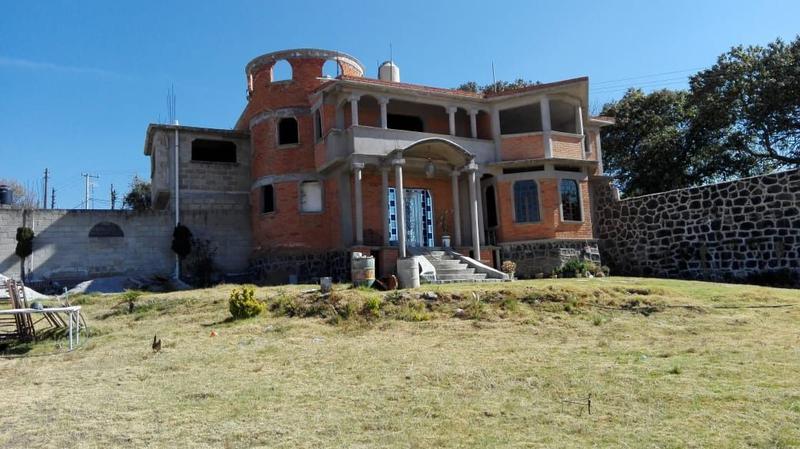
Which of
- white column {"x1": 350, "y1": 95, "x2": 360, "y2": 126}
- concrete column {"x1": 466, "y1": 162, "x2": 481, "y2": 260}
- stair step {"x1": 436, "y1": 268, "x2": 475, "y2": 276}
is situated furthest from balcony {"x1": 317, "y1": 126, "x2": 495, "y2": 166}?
stair step {"x1": 436, "y1": 268, "x2": 475, "y2": 276}

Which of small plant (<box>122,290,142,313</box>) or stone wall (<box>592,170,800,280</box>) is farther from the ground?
stone wall (<box>592,170,800,280</box>)

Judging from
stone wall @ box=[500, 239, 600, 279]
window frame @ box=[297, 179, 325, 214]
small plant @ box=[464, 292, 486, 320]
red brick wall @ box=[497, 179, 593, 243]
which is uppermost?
window frame @ box=[297, 179, 325, 214]

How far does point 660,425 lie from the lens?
17.7 ft

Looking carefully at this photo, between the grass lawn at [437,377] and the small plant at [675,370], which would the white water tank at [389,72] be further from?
the small plant at [675,370]

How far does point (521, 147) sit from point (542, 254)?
382 cm

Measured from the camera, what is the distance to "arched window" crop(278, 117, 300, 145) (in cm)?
2198

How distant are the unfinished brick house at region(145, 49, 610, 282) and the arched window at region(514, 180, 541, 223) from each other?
35 mm

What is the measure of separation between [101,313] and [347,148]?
8874mm

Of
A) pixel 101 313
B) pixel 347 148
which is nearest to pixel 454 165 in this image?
pixel 347 148

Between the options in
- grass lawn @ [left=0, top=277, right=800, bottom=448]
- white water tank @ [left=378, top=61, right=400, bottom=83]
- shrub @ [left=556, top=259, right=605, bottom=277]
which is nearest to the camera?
grass lawn @ [left=0, top=277, right=800, bottom=448]

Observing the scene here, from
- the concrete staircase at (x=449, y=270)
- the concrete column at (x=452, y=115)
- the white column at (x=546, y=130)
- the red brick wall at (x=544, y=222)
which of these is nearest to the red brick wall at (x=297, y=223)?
the concrete staircase at (x=449, y=270)

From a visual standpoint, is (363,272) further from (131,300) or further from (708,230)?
(708,230)

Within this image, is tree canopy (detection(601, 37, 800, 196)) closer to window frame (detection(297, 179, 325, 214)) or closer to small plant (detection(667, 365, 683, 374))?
window frame (detection(297, 179, 325, 214))

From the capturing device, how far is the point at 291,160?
70.6 ft
